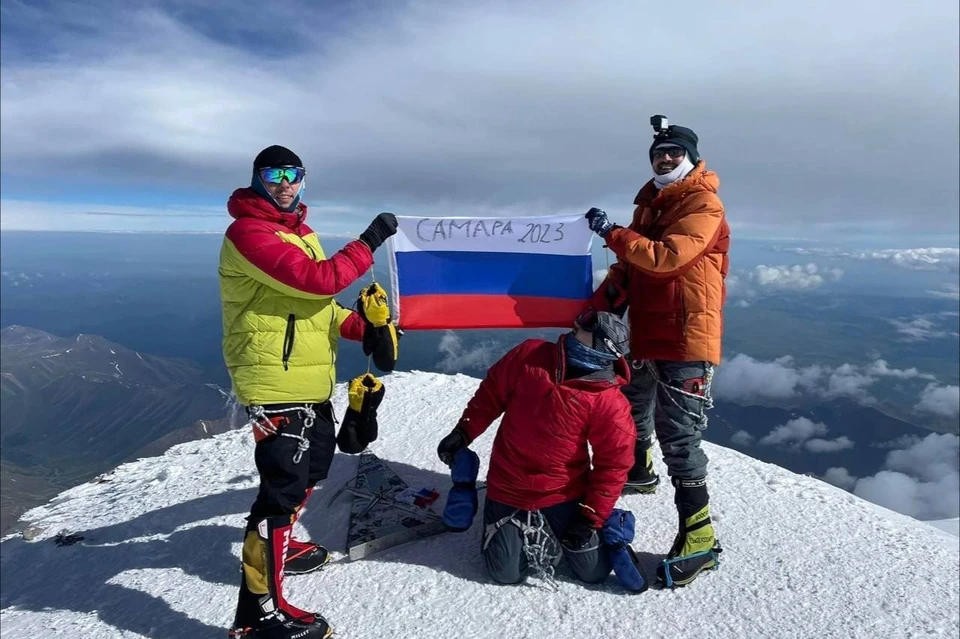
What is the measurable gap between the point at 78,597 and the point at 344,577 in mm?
2925

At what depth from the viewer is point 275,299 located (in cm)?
363

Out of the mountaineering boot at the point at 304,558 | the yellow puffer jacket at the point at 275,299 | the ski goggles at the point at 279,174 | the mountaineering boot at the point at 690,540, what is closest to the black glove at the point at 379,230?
the yellow puffer jacket at the point at 275,299

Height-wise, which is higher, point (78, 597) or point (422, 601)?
point (422, 601)

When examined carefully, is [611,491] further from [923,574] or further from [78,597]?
[78,597]

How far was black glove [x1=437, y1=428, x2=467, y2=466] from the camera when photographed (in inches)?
183

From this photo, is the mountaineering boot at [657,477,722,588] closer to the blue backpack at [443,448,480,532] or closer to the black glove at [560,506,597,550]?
the black glove at [560,506,597,550]

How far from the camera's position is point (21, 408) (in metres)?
150

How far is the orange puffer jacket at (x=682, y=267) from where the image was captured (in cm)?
381

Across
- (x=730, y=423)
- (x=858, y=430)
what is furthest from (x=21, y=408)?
(x=858, y=430)

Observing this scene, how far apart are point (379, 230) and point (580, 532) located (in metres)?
3.06

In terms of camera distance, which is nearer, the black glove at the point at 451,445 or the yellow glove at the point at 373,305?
the yellow glove at the point at 373,305

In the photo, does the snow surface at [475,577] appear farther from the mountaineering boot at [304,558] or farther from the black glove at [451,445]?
the black glove at [451,445]

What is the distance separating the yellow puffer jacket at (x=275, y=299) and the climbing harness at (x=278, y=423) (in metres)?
0.08

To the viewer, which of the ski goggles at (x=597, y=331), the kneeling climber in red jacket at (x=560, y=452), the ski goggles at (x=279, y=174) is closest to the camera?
the ski goggles at (x=279, y=174)
